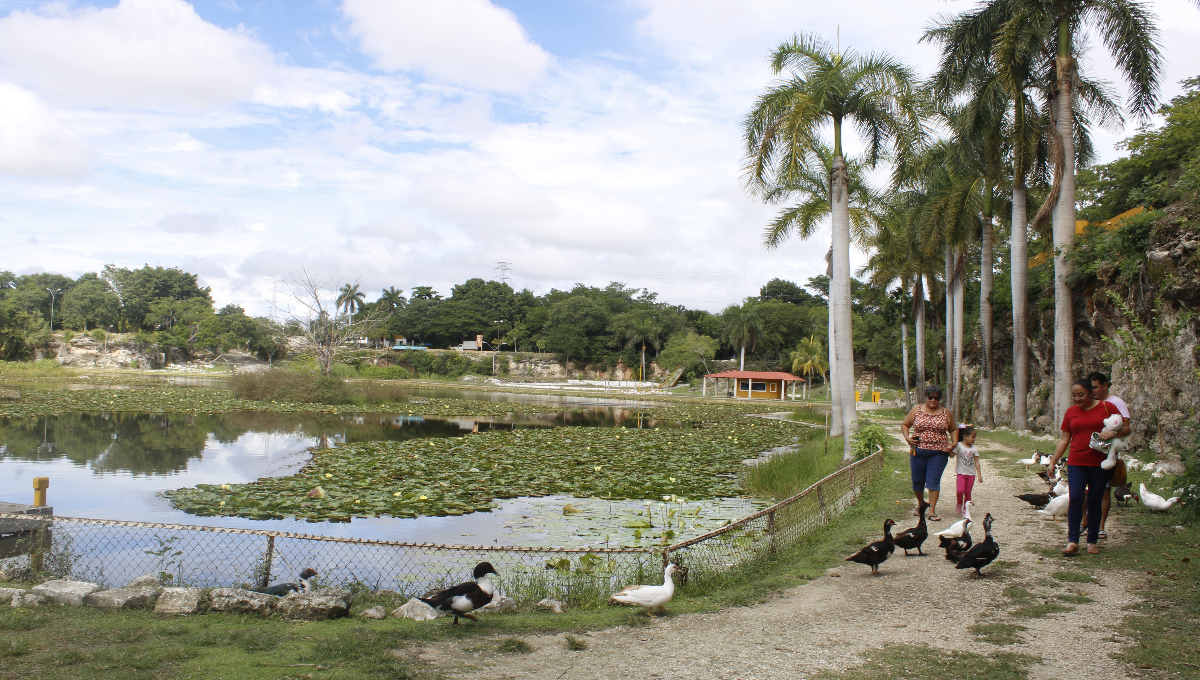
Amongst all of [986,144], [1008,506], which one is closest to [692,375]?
[986,144]

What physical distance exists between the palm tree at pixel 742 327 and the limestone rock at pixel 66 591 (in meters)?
67.6

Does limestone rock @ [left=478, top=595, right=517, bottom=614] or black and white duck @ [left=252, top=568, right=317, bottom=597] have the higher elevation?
black and white duck @ [left=252, top=568, right=317, bottom=597]

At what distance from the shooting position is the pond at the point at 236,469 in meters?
10.5

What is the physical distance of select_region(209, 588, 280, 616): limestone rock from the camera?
578 centimetres

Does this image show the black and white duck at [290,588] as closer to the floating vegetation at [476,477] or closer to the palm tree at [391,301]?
the floating vegetation at [476,477]

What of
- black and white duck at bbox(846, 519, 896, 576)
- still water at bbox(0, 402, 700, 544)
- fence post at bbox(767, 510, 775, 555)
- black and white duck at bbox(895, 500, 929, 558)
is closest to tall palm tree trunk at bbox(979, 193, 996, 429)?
still water at bbox(0, 402, 700, 544)

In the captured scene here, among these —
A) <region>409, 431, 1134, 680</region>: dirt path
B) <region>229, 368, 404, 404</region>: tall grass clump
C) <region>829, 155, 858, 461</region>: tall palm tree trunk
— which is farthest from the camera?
<region>229, 368, 404, 404</region>: tall grass clump

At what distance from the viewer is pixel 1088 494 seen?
22.8ft

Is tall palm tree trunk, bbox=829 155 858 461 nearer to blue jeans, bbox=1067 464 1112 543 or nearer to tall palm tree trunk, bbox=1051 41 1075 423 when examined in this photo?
tall palm tree trunk, bbox=1051 41 1075 423

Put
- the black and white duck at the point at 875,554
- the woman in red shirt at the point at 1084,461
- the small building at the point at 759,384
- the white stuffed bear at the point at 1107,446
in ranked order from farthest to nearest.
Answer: the small building at the point at 759,384 → the black and white duck at the point at 875,554 → the woman in red shirt at the point at 1084,461 → the white stuffed bear at the point at 1107,446

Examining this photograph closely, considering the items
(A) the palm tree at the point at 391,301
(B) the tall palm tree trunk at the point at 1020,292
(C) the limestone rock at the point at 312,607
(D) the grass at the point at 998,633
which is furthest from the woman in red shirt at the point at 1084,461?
(A) the palm tree at the point at 391,301

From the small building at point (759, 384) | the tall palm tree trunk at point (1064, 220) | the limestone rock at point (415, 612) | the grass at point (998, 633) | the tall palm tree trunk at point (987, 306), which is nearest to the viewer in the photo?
the grass at point (998, 633)

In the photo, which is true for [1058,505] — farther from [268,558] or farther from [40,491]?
Answer: [40,491]

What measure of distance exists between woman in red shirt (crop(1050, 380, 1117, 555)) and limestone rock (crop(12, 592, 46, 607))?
9.27m
